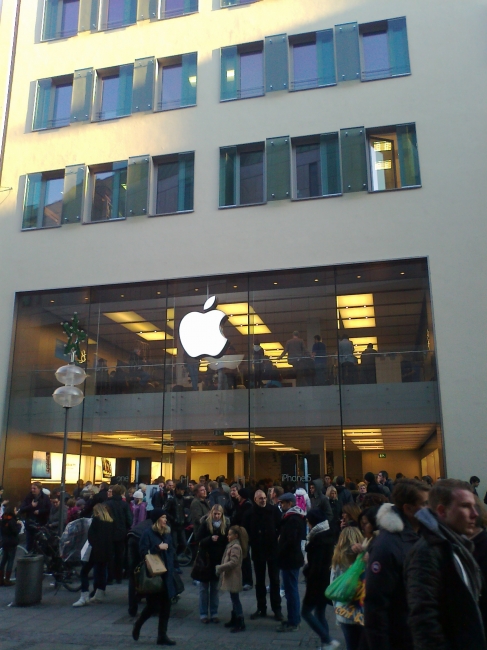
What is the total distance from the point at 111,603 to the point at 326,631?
15.5ft

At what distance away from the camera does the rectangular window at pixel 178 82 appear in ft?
66.7

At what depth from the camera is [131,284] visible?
19562 millimetres

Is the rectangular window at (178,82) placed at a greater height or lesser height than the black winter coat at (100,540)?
greater

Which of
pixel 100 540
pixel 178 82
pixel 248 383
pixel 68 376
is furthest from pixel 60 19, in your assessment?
pixel 100 540

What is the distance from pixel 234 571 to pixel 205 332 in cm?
1059

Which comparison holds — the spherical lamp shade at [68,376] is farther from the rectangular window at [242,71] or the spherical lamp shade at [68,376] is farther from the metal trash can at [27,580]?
the rectangular window at [242,71]

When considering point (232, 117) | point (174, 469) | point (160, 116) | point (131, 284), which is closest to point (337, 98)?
point (232, 117)

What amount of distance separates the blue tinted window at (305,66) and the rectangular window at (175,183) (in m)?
4.08

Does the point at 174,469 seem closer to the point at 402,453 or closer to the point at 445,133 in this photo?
the point at 402,453

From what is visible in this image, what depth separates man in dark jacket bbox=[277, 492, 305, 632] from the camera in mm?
8312

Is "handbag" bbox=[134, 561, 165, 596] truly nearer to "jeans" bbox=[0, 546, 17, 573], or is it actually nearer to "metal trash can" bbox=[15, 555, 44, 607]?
"metal trash can" bbox=[15, 555, 44, 607]

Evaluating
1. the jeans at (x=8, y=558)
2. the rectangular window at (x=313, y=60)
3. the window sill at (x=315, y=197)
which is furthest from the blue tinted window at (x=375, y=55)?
the jeans at (x=8, y=558)

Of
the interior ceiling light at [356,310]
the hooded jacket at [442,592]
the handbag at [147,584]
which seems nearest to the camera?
the hooded jacket at [442,592]

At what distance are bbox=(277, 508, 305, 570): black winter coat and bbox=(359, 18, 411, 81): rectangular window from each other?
14574mm
